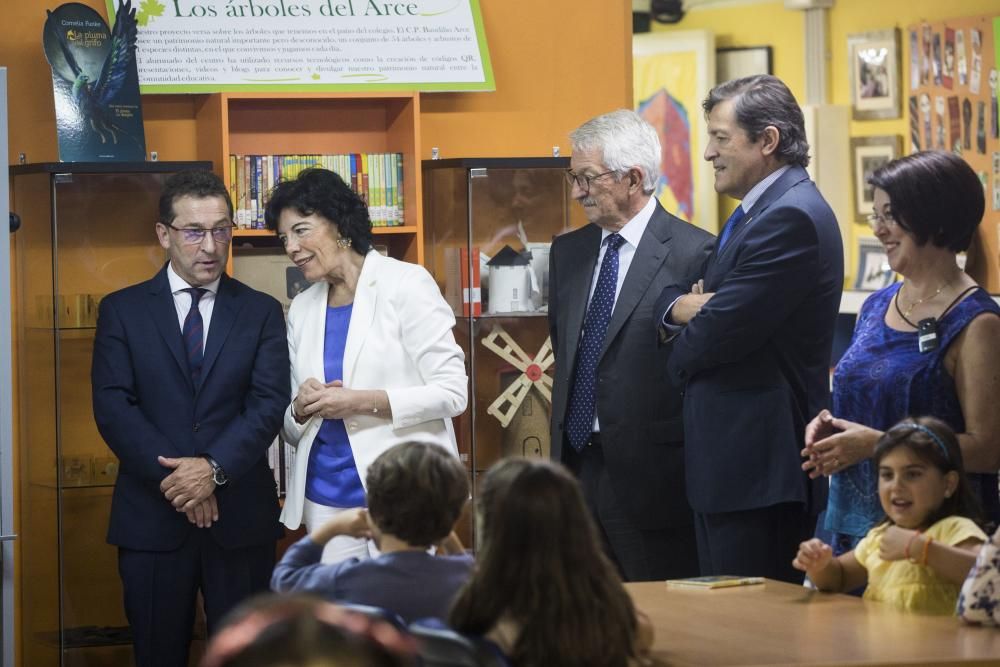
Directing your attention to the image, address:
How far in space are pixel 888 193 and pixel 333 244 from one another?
5.18 feet

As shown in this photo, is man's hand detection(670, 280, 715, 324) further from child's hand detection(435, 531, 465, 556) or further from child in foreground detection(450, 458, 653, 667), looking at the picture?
child in foreground detection(450, 458, 653, 667)

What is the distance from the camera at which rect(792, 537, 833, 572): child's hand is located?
3332mm

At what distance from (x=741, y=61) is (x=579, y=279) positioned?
642cm

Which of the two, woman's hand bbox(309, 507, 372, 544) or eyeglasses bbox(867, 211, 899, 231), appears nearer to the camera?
woman's hand bbox(309, 507, 372, 544)

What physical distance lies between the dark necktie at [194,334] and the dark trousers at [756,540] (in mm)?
1540

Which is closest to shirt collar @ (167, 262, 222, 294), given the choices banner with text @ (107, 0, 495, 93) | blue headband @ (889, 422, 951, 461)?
banner with text @ (107, 0, 495, 93)

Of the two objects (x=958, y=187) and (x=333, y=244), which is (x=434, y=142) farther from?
(x=958, y=187)

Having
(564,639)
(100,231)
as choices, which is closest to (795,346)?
(564,639)

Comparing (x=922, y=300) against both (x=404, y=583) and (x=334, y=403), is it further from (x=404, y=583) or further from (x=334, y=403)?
(x=404, y=583)

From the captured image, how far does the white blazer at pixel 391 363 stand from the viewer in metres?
4.26

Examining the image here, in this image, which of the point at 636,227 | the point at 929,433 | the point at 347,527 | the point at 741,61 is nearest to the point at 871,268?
the point at 741,61

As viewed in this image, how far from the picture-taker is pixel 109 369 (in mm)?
4367

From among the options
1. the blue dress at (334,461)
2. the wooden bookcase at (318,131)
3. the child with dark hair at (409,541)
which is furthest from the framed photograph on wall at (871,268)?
the child with dark hair at (409,541)

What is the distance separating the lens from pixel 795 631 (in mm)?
2953
